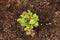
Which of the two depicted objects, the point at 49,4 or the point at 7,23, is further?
the point at 49,4

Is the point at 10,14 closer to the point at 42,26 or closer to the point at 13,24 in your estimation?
the point at 13,24

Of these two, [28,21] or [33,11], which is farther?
[33,11]

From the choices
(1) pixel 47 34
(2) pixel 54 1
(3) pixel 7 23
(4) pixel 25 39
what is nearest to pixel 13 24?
(3) pixel 7 23
